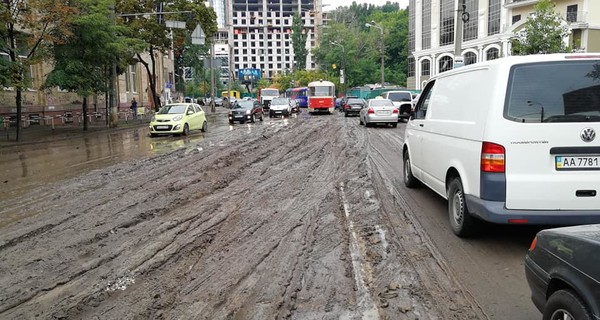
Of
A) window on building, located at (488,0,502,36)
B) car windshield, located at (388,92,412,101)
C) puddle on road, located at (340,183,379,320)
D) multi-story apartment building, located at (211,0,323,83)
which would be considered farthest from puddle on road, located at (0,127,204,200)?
multi-story apartment building, located at (211,0,323,83)

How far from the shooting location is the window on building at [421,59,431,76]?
73875 millimetres

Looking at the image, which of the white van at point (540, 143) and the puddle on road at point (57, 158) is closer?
the white van at point (540, 143)

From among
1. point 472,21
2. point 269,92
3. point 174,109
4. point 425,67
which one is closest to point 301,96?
point 269,92

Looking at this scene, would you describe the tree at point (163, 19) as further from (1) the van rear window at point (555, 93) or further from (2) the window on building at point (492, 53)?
(2) the window on building at point (492, 53)

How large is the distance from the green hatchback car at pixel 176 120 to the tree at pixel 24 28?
17.1ft

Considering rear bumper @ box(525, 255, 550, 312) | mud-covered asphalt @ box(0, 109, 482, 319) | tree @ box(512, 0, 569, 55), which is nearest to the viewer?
rear bumper @ box(525, 255, 550, 312)

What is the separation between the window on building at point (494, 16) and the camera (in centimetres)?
5856

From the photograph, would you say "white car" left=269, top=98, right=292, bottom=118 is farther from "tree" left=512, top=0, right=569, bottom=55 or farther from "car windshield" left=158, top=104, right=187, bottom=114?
"tree" left=512, top=0, right=569, bottom=55

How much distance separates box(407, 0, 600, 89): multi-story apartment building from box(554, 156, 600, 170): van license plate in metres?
34.8

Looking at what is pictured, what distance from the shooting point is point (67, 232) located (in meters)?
6.44

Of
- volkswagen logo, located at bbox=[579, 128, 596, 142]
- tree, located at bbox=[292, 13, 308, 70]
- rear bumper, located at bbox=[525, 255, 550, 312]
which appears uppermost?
tree, located at bbox=[292, 13, 308, 70]

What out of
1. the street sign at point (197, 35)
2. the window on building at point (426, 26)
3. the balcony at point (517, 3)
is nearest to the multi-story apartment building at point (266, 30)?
the window on building at point (426, 26)

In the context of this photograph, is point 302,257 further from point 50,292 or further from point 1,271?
point 1,271

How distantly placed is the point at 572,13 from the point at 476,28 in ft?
54.1
